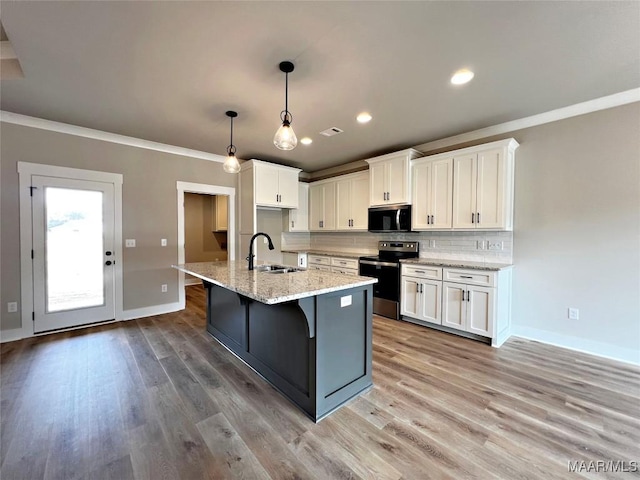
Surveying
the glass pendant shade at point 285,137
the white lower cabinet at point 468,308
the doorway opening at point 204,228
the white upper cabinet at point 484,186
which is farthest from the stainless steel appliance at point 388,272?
the doorway opening at point 204,228

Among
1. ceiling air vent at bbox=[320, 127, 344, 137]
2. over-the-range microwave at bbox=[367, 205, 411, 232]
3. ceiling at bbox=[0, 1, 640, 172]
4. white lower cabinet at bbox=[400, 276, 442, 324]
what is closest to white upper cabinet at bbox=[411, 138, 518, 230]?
over-the-range microwave at bbox=[367, 205, 411, 232]

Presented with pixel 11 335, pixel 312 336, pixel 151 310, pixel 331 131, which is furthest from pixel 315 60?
pixel 11 335

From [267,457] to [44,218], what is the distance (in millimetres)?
3928

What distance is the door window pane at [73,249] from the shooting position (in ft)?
11.1

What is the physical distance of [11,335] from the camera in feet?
10.3

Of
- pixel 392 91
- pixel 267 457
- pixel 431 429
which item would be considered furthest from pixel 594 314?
pixel 267 457

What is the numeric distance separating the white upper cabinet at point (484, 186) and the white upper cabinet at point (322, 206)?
91.7 inches

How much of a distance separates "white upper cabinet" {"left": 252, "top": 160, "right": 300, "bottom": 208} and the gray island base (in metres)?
2.64

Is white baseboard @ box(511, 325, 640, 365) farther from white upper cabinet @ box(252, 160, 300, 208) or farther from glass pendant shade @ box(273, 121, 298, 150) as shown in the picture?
white upper cabinet @ box(252, 160, 300, 208)

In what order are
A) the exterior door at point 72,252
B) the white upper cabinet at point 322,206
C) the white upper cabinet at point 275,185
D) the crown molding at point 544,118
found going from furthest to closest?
the white upper cabinet at point 322,206 < the white upper cabinet at point 275,185 < the exterior door at point 72,252 < the crown molding at point 544,118

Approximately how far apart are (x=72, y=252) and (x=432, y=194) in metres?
4.93

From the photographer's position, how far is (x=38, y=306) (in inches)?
130

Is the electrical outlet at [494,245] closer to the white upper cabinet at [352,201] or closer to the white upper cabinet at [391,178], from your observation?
the white upper cabinet at [391,178]

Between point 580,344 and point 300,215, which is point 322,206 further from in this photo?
point 580,344
